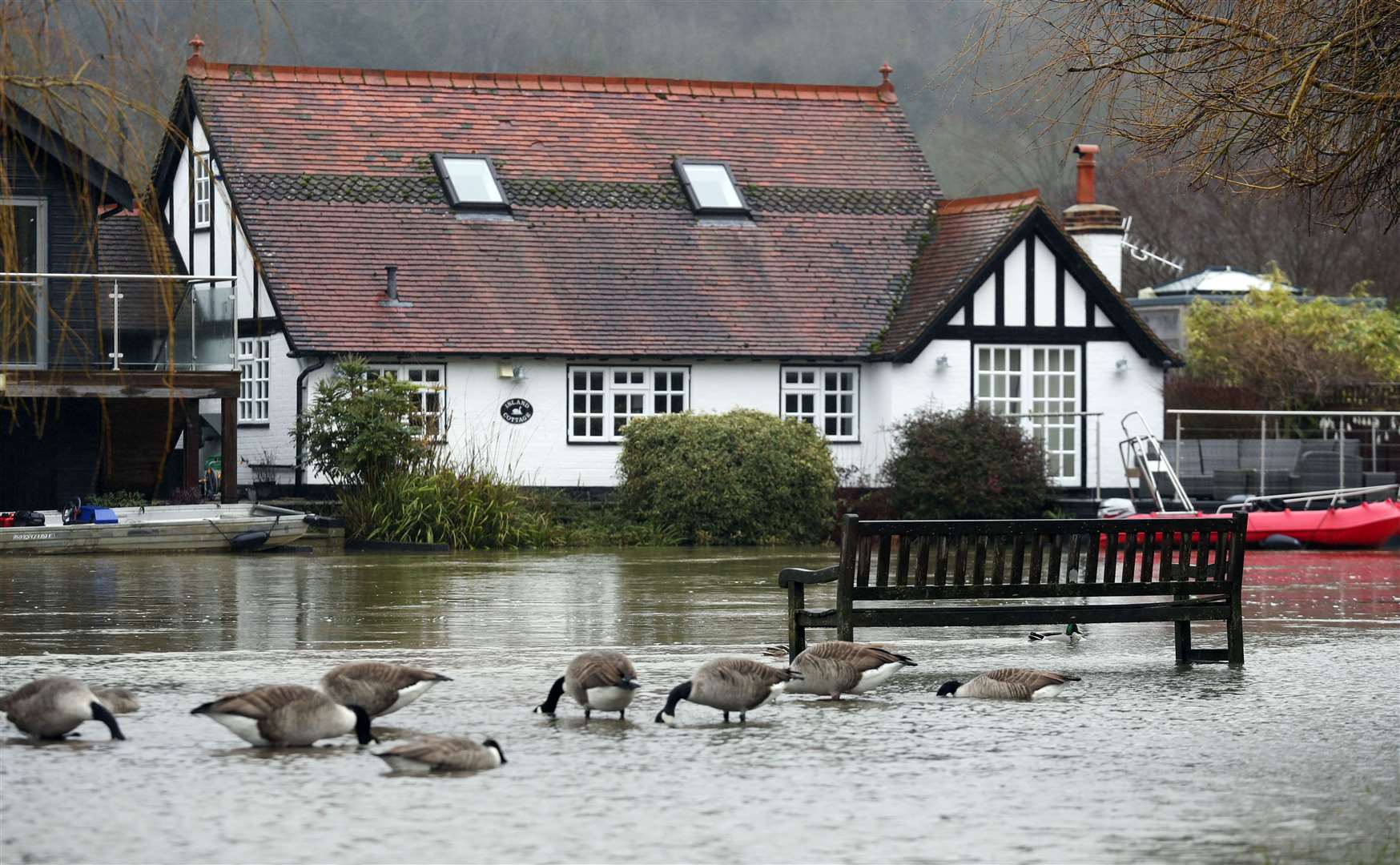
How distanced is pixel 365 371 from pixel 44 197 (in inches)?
205

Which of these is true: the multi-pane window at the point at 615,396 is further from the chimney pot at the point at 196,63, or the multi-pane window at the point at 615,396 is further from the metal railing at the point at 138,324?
the chimney pot at the point at 196,63

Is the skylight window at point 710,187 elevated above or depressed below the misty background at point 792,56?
below

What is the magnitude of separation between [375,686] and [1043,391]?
25.8 metres

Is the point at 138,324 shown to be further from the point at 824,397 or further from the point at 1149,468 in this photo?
the point at 1149,468

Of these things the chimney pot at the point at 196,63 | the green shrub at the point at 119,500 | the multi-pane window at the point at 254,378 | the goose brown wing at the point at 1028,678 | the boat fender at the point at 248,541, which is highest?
the chimney pot at the point at 196,63

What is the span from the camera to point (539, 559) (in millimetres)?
26578

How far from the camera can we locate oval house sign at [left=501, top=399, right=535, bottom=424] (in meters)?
33.2

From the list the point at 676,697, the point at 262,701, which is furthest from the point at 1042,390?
the point at 262,701

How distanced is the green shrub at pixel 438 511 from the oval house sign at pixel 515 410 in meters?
3.72

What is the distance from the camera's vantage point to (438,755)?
9.12 meters

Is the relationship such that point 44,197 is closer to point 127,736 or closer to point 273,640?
point 273,640

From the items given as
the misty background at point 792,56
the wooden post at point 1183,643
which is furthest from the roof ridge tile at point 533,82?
the misty background at point 792,56

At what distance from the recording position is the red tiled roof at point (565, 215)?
33.1m

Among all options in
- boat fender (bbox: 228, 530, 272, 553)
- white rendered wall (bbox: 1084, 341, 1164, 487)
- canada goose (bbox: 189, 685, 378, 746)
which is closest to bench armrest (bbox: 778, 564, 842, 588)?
canada goose (bbox: 189, 685, 378, 746)
